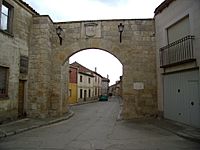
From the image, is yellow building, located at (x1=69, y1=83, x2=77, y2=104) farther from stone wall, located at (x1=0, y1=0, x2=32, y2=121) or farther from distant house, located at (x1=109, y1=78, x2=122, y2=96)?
distant house, located at (x1=109, y1=78, x2=122, y2=96)

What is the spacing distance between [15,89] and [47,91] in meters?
1.94

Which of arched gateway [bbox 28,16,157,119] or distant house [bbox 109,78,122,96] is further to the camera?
distant house [bbox 109,78,122,96]

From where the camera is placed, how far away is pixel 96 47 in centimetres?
1267

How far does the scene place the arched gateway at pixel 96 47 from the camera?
12055 mm

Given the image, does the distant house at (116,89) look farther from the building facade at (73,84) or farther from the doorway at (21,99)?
the doorway at (21,99)

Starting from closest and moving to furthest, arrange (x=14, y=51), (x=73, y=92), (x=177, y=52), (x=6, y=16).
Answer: (x=177, y=52) → (x=6, y=16) → (x=14, y=51) → (x=73, y=92)

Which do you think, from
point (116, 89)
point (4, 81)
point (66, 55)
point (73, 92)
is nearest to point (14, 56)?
point (4, 81)

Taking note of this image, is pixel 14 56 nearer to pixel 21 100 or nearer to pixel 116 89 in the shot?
pixel 21 100

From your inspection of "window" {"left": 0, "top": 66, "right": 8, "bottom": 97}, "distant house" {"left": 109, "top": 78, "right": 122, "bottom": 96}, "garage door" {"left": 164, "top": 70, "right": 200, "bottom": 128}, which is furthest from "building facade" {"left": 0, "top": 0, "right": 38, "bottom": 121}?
"distant house" {"left": 109, "top": 78, "right": 122, "bottom": 96}

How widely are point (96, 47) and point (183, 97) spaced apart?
5362 millimetres

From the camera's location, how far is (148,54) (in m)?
12.3

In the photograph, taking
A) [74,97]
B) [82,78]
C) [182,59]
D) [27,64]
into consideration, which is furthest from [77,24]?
[82,78]

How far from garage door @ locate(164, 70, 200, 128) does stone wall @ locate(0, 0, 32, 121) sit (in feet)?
23.0

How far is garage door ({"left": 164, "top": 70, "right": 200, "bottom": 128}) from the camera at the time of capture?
8.65m
